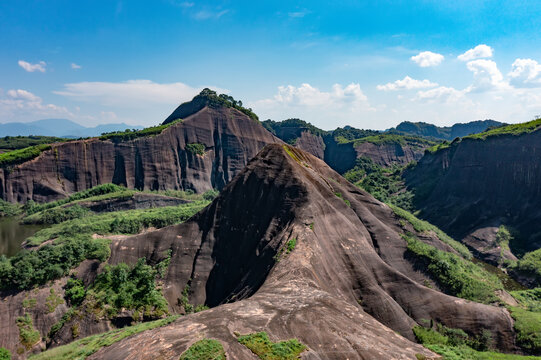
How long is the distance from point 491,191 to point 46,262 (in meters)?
77.8

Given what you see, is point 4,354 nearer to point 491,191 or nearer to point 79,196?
point 79,196

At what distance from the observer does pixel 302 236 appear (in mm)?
27875

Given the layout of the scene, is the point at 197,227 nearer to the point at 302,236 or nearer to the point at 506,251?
the point at 302,236

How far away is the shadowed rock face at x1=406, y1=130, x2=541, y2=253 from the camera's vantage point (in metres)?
54.9

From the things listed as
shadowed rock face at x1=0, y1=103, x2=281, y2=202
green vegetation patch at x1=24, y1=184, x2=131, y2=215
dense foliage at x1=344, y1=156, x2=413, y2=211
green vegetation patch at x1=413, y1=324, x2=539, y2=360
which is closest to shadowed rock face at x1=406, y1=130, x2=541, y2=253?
dense foliage at x1=344, y1=156, x2=413, y2=211

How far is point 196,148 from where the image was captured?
97125mm

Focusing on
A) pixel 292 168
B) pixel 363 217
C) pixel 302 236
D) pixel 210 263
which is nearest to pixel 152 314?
pixel 210 263

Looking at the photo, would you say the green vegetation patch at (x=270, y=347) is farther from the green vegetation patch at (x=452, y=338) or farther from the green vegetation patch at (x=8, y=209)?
the green vegetation patch at (x=8, y=209)

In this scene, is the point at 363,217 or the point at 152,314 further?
the point at 363,217

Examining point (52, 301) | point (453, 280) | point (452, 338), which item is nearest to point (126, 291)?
point (52, 301)

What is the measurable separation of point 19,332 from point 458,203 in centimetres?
7686

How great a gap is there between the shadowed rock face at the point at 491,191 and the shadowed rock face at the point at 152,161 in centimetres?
6171

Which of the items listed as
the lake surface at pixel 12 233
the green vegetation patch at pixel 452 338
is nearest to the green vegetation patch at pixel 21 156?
the lake surface at pixel 12 233

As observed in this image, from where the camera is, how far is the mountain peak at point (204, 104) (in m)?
108
